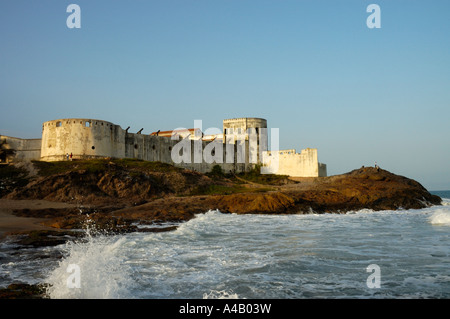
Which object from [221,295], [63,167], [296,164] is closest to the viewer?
[221,295]

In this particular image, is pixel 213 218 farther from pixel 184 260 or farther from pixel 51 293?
pixel 51 293

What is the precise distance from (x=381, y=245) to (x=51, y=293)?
10.3 m

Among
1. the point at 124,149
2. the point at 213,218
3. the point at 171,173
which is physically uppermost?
the point at 124,149

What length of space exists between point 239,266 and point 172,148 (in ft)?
130

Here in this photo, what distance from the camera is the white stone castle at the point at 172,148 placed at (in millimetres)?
39188

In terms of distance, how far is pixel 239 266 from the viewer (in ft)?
28.9

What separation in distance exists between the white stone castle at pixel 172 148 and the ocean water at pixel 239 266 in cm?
2827

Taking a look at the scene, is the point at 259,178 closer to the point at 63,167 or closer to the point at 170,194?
the point at 170,194

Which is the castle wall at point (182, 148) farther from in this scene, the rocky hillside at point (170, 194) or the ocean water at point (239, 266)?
the ocean water at point (239, 266)

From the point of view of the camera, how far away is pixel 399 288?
694 centimetres

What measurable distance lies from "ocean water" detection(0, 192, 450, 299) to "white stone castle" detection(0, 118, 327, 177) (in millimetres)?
28271

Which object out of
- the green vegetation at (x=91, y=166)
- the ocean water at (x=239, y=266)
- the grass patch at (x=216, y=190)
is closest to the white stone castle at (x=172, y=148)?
the green vegetation at (x=91, y=166)

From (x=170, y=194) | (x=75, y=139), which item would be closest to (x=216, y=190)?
(x=170, y=194)
